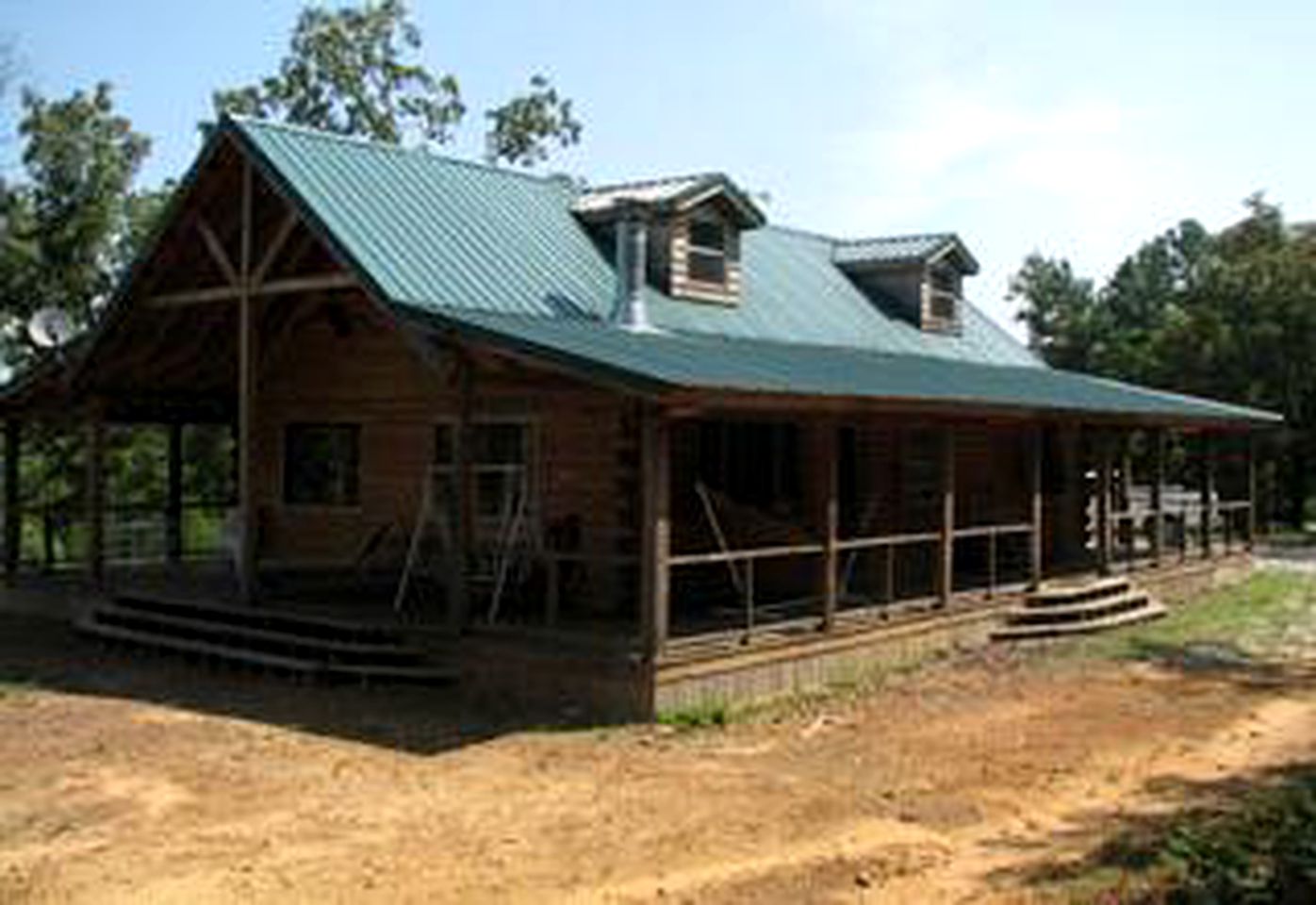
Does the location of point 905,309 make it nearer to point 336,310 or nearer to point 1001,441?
point 1001,441

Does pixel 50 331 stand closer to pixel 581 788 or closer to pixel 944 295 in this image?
pixel 581 788

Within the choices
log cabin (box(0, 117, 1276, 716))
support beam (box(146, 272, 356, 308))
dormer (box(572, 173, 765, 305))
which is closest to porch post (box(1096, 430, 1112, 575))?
log cabin (box(0, 117, 1276, 716))

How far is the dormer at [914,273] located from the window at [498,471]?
29.9 feet

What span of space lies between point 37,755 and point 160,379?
8955 millimetres

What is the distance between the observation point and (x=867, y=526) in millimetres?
20812

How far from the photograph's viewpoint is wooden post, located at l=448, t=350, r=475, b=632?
48.9ft

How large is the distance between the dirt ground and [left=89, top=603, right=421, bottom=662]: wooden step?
46cm

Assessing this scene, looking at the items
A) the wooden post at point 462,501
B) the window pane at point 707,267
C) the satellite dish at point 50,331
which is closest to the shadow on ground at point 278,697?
the wooden post at point 462,501

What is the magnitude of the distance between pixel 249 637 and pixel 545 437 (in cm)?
400

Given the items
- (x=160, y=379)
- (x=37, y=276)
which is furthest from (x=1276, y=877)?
(x=37, y=276)

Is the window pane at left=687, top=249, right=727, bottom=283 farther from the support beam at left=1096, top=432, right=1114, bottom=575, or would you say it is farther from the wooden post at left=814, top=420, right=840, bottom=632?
the support beam at left=1096, top=432, right=1114, bottom=575

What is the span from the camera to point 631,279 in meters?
18.5

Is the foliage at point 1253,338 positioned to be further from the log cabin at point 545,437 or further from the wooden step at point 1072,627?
the wooden step at point 1072,627

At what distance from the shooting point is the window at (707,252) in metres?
20.7
